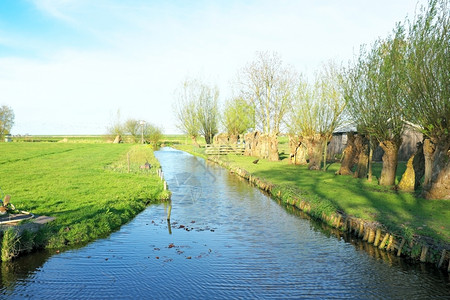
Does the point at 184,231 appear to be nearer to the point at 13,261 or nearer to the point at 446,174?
the point at 13,261

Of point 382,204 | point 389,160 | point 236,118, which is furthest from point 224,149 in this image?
point 382,204

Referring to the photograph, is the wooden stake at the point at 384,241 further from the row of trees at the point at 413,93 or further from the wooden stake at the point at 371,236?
the row of trees at the point at 413,93

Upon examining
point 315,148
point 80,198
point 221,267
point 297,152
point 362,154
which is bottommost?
point 221,267

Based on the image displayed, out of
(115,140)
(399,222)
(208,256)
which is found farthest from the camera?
(115,140)

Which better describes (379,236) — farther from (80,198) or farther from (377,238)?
(80,198)

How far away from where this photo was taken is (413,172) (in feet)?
76.2

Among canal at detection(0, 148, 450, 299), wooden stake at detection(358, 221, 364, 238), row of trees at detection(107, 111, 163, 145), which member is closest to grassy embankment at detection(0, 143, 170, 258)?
canal at detection(0, 148, 450, 299)

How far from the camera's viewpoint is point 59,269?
12289mm

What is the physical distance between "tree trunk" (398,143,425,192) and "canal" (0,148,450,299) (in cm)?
797

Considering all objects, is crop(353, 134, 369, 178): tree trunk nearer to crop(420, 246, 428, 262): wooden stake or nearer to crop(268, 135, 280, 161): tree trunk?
crop(420, 246, 428, 262): wooden stake

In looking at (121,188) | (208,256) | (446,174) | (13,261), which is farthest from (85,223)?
(446,174)

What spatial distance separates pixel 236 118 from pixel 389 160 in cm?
4457

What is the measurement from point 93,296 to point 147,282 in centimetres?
159

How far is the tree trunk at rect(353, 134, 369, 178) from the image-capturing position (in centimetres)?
2884
